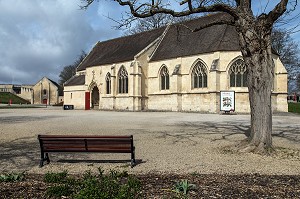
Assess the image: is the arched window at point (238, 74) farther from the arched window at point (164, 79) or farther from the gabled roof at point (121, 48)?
the gabled roof at point (121, 48)

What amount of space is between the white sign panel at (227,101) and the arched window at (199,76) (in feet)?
14.8

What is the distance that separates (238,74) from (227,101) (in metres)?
4.16

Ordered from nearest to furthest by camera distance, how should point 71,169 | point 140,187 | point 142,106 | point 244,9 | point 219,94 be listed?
point 140,187
point 71,169
point 244,9
point 219,94
point 142,106

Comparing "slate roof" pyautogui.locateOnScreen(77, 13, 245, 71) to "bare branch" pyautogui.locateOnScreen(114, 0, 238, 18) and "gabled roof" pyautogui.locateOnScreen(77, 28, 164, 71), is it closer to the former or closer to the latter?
"gabled roof" pyautogui.locateOnScreen(77, 28, 164, 71)

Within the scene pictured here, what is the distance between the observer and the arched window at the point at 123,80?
3647cm

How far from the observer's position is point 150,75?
3547cm

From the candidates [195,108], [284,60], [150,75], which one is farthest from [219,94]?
[284,60]

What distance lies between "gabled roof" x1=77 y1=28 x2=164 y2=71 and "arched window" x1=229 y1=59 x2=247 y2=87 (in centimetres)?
1177

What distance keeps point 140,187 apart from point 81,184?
3.23 ft

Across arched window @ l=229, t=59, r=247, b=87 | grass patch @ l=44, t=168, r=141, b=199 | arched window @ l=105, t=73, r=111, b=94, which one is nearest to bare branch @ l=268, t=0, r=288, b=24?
grass patch @ l=44, t=168, r=141, b=199

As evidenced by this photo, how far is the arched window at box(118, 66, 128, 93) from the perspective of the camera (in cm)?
3647

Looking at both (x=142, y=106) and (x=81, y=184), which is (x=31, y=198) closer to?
(x=81, y=184)

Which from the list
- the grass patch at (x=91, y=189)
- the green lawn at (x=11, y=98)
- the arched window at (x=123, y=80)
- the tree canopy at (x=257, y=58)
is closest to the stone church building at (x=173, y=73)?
the arched window at (x=123, y=80)

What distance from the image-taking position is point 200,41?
31812 millimetres
